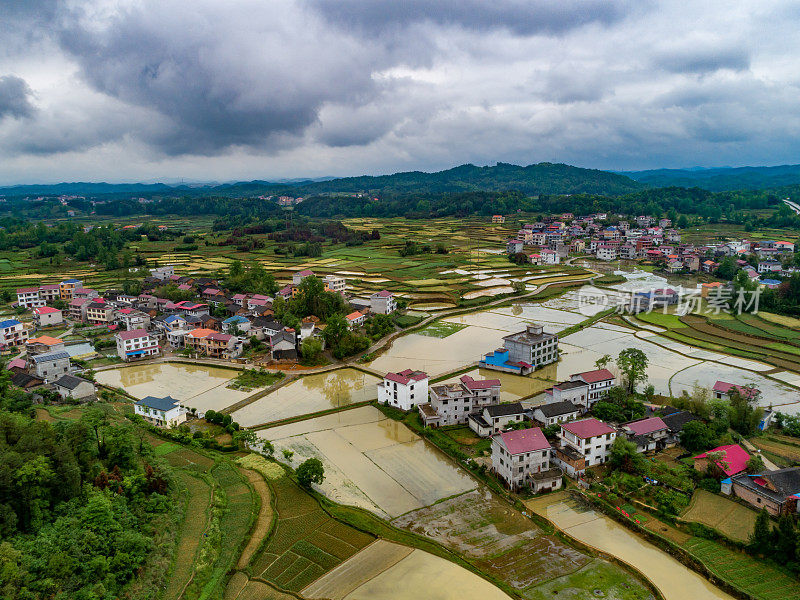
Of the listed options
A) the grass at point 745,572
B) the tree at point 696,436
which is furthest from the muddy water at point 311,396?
the grass at point 745,572

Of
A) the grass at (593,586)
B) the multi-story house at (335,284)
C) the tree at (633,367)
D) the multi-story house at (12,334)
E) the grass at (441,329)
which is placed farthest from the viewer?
the multi-story house at (335,284)

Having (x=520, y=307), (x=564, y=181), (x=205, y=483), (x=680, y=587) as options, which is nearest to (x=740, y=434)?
(x=680, y=587)

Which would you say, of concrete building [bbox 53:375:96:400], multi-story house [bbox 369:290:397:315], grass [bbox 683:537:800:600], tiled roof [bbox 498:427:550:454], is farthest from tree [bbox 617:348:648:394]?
concrete building [bbox 53:375:96:400]

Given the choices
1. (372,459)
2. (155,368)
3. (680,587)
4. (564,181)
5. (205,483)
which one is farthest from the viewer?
(564,181)

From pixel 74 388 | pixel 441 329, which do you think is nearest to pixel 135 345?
pixel 74 388

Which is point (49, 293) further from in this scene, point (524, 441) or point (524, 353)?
point (524, 441)

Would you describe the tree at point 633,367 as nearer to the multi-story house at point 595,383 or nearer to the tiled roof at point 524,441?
the multi-story house at point 595,383

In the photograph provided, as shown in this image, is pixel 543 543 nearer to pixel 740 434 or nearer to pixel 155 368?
pixel 740 434
